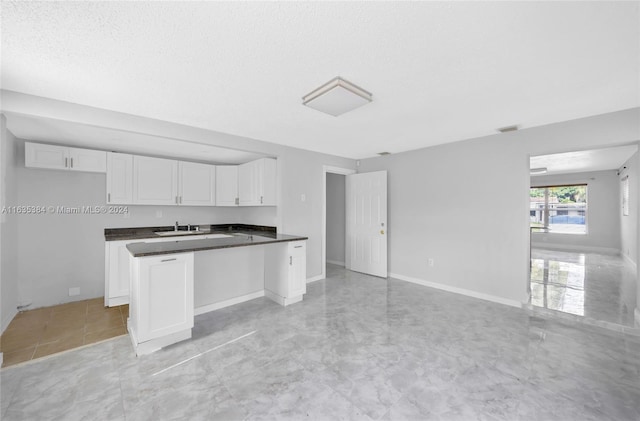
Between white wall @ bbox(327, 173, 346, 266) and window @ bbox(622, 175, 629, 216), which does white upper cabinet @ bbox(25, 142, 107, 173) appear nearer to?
white wall @ bbox(327, 173, 346, 266)

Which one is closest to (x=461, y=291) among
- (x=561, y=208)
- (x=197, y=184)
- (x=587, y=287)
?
(x=587, y=287)

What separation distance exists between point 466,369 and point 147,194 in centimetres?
470

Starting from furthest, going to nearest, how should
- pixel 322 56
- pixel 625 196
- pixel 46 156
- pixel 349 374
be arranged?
pixel 625 196
pixel 46 156
pixel 349 374
pixel 322 56

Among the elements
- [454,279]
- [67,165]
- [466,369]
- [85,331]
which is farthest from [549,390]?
[67,165]

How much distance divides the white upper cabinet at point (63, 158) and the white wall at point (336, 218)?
14.1ft

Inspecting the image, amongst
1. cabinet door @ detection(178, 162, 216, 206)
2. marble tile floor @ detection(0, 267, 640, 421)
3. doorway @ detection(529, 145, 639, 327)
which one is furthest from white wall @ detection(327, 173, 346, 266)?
doorway @ detection(529, 145, 639, 327)

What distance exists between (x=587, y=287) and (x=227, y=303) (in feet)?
18.6

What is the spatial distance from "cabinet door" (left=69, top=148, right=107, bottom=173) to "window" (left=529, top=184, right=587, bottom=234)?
1071cm

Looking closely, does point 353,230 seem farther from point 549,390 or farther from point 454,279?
point 549,390

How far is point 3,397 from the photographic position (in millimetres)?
1810

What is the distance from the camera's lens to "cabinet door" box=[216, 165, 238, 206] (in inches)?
187

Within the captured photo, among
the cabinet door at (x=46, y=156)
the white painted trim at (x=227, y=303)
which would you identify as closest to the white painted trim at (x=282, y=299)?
the white painted trim at (x=227, y=303)

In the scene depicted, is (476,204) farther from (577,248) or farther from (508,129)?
(577,248)

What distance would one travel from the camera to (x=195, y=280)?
3287 millimetres
